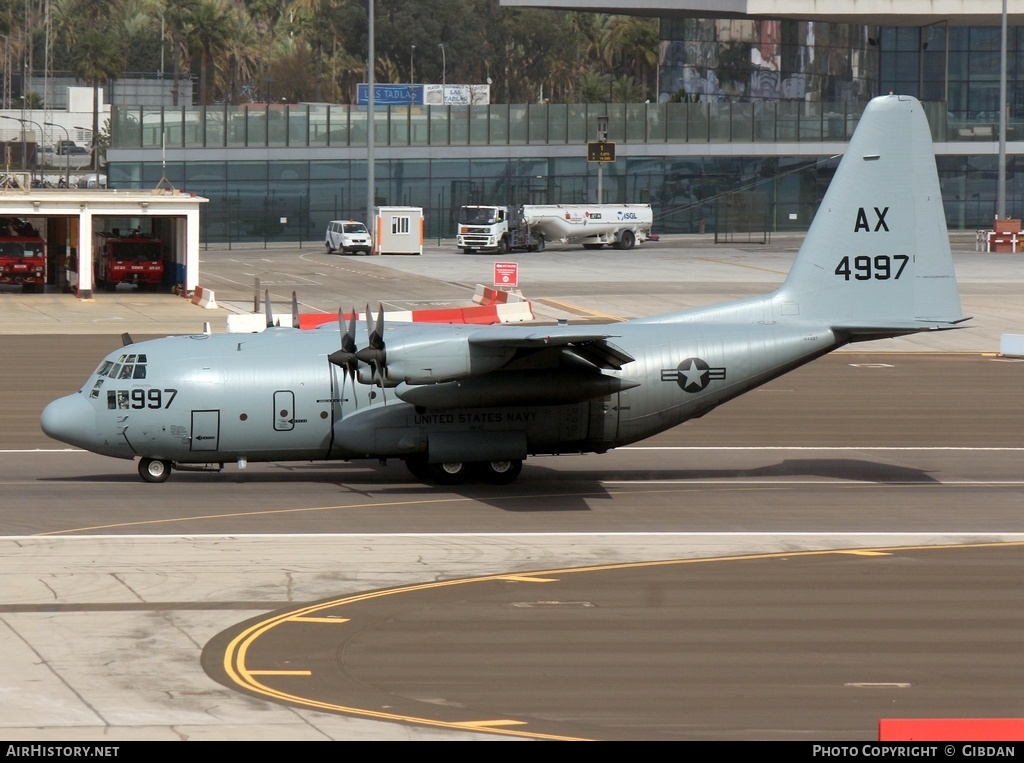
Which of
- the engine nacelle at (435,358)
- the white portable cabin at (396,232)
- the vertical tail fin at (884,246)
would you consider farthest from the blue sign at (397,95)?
the engine nacelle at (435,358)

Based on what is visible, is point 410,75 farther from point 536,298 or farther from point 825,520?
point 825,520

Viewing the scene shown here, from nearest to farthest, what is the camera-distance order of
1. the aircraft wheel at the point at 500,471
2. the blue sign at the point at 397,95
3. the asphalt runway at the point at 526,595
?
the asphalt runway at the point at 526,595, the aircraft wheel at the point at 500,471, the blue sign at the point at 397,95

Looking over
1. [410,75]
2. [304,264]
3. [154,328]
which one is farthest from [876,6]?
[410,75]

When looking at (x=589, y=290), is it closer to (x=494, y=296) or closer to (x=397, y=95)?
(x=494, y=296)

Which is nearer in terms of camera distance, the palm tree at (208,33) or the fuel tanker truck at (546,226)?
the fuel tanker truck at (546,226)

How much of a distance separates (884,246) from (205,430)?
47.3 feet

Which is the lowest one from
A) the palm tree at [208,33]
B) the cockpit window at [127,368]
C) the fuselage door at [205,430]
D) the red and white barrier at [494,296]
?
the fuselage door at [205,430]

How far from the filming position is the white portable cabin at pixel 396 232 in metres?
93.2

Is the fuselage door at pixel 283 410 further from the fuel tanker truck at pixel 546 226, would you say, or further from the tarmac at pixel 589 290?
the fuel tanker truck at pixel 546 226

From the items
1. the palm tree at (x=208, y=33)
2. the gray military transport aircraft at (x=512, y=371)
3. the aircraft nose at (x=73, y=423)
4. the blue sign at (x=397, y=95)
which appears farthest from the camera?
the palm tree at (x=208, y=33)

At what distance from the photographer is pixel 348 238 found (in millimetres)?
93500

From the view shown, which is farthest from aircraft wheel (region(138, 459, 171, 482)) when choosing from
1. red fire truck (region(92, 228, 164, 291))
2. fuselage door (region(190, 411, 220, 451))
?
red fire truck (region(92, 228, 164, 291))

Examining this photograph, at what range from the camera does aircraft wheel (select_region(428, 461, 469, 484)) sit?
2789 cm

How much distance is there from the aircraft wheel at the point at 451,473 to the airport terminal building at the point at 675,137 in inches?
2838
